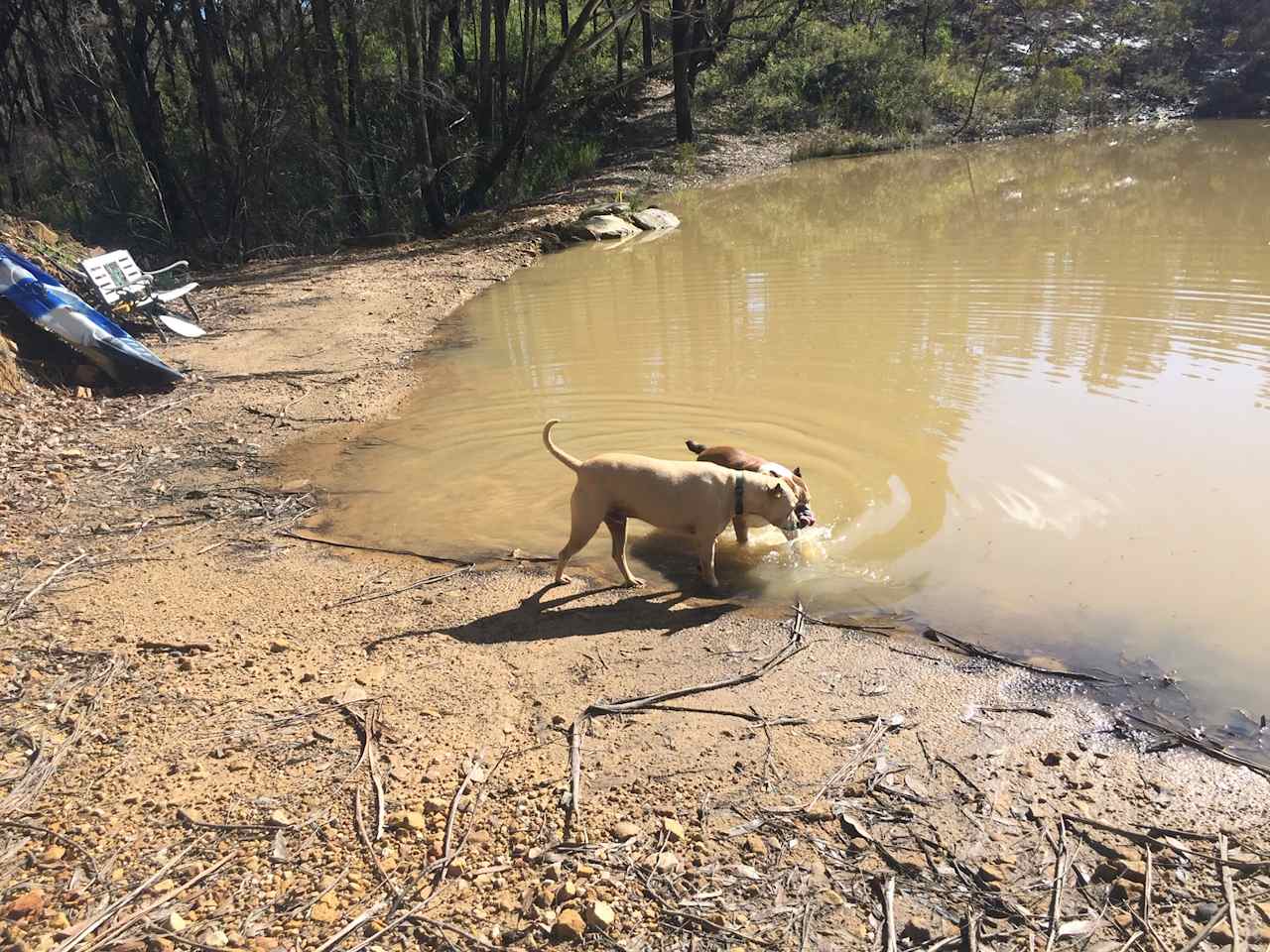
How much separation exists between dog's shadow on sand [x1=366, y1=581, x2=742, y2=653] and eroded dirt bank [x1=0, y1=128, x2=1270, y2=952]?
2 cm

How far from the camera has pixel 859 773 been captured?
11.8 feet

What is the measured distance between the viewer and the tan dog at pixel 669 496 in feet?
16.7

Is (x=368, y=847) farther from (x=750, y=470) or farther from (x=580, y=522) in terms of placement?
(x=750, y=470)

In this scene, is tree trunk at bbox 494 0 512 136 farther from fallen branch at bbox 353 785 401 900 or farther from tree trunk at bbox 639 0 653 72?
fallen branch at bbox 353 785 401 900

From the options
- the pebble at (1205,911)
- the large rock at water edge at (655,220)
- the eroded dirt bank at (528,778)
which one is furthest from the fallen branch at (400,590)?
the large rock at water edge at (655,220)

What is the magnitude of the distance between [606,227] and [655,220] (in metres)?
1.59

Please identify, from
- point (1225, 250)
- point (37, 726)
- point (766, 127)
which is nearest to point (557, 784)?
point (37, 726)

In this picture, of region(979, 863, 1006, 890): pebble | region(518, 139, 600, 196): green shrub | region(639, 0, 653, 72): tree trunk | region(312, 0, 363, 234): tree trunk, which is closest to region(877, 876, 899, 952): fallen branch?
region(979, 863, 1006, 890): pebble

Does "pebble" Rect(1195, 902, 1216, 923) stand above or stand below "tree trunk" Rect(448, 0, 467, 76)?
below

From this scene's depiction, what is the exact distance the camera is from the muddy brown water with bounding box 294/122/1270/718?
5176 mm

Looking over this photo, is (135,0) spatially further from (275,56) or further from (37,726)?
(37,726)

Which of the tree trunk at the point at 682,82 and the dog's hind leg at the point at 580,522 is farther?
the tree trunk at the point at 682,82

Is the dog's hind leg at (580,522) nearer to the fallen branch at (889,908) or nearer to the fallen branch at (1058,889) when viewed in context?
the fallen branch at (889,908)

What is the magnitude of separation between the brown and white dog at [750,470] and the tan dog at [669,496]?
0.11m
